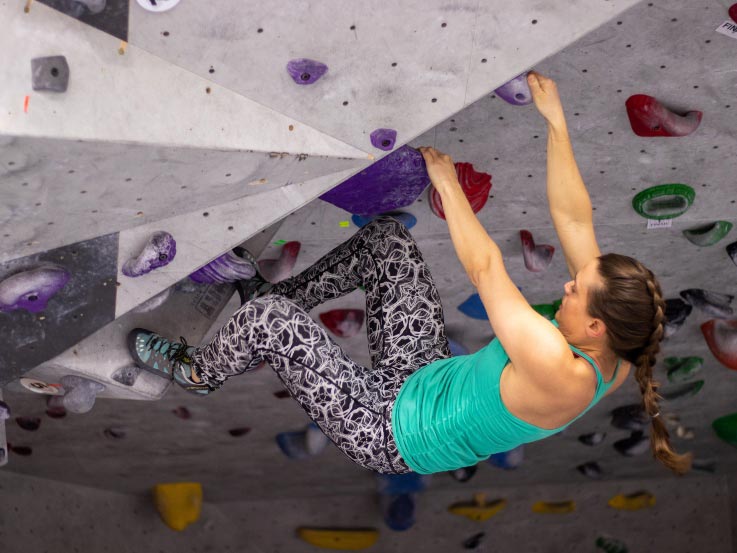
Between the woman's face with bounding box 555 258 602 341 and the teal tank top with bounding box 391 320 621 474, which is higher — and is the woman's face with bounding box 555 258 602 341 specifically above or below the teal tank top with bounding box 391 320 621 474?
above

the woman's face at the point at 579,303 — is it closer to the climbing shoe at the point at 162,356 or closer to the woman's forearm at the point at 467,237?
the woman's forearm at the point at 467,237

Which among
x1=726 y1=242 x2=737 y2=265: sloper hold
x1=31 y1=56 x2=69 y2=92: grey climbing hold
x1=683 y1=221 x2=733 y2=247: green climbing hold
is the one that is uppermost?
x1=31 y1=56 x2=69 y2=92: grey climbing hold

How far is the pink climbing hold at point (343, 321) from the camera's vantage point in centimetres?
380

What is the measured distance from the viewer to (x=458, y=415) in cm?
256

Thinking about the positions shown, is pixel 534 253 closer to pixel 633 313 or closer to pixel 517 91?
pixel 517 91

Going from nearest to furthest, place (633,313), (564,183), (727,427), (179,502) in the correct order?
1. (633,313)
2. (564,183)
3. (727,427)
4. (179,502)

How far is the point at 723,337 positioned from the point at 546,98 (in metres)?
1.68

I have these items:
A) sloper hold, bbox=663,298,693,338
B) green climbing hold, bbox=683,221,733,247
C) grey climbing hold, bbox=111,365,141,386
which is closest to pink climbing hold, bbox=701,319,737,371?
sloper hold, bbox=663,298,693,338

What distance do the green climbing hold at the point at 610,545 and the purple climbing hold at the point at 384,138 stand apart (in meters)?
3.37

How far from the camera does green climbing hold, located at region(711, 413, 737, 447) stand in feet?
15.2

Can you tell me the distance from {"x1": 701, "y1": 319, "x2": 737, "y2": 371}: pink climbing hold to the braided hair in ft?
5.54

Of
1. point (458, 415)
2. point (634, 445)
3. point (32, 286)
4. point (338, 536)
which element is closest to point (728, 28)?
point (458, 415)

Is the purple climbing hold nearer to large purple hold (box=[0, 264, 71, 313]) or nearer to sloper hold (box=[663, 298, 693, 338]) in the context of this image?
large purple hold (box=[0, 264, 71, 313])

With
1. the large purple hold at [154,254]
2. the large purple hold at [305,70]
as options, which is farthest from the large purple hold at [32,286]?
the large purple hold at [305,70]
